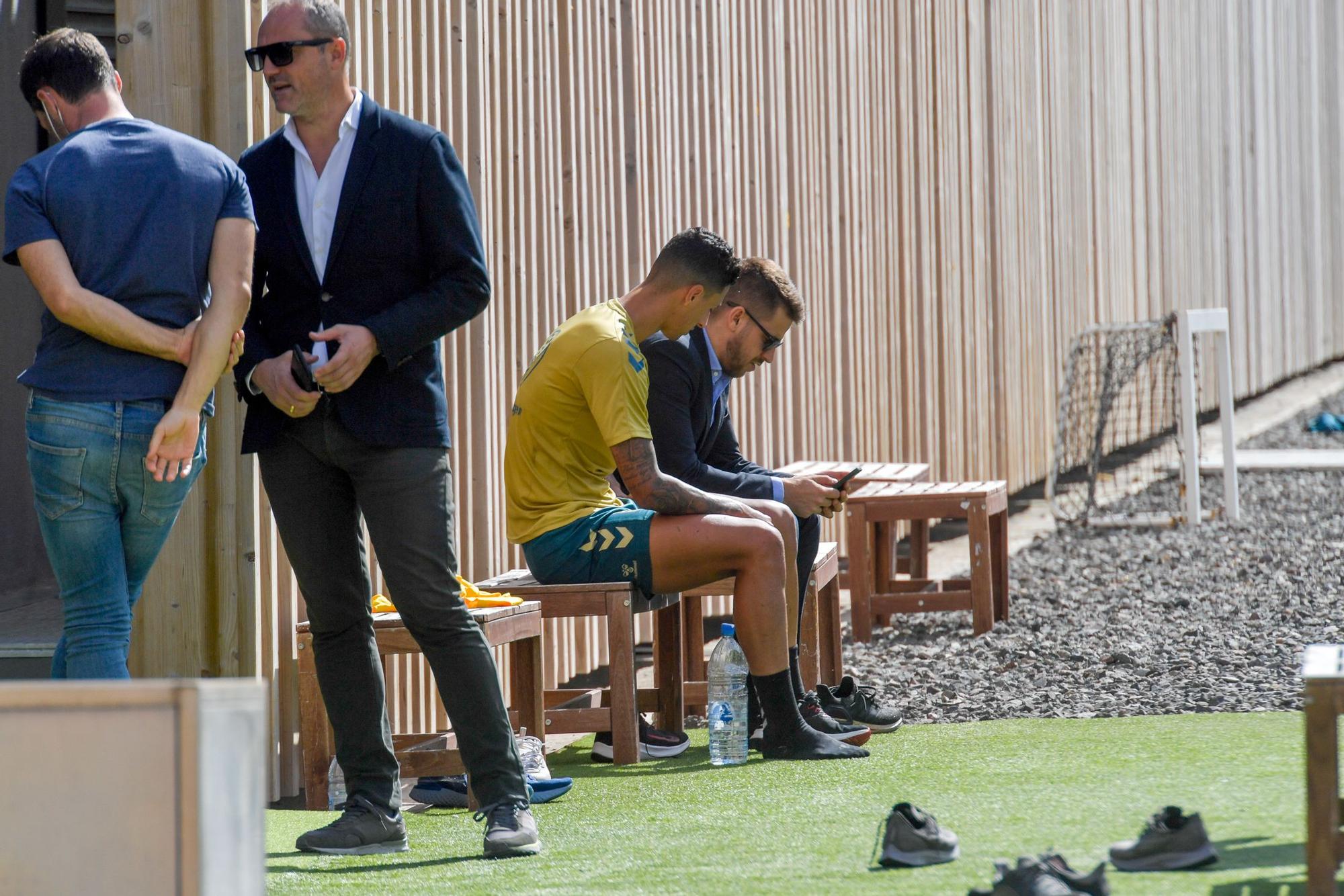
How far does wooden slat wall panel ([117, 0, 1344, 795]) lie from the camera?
4.81 metres

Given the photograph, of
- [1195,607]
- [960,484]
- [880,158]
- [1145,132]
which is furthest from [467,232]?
[1145,132]

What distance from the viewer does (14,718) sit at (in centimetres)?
187

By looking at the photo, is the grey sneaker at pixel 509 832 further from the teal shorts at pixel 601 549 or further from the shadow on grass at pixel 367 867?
the teal shorts at pixel 601 549

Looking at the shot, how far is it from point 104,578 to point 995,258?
30.9ft

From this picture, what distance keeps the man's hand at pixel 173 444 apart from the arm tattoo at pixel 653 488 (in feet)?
4.36

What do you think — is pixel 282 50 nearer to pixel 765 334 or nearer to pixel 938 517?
pixel 765 334

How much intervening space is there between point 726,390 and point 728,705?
1.22 m

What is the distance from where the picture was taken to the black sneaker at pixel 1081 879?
2746 mm

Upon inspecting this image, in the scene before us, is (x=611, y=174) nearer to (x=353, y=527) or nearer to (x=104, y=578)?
(x=353, y=527)

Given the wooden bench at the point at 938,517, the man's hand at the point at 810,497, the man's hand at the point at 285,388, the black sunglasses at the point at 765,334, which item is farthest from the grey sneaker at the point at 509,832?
the wooden bench at the point at 938,517

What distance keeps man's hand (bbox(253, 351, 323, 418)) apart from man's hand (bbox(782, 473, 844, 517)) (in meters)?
2.18

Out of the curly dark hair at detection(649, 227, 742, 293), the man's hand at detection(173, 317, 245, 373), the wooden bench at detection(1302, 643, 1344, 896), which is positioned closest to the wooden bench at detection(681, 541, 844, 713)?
the curly dark hair at detection(649, 227, 742, 293)

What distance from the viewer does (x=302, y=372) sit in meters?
3.46

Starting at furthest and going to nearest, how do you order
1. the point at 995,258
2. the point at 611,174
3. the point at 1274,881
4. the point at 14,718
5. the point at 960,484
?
the point at 995,258
the point at 960,484
the point at 611,174
the point at 1274,881
the point at 14,718
